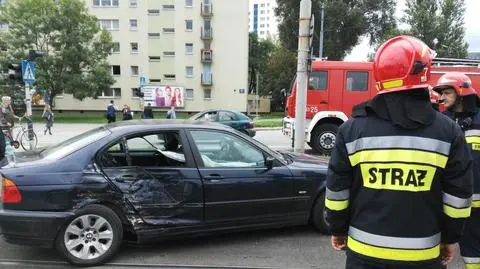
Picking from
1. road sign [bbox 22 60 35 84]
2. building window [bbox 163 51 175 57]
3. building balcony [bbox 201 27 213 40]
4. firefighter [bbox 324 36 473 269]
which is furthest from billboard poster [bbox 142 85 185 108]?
firefighter [bbox 324 36 473 269]

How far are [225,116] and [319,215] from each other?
1164cm

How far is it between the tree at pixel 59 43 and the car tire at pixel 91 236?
30893 millimetres

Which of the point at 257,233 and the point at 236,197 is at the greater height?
the point at 236,197

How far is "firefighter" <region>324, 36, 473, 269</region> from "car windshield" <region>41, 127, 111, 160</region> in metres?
3.17

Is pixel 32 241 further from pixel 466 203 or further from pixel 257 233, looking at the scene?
pixel 466 203

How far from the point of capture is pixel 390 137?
2012 millimetres

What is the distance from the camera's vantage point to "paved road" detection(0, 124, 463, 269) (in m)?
4.40

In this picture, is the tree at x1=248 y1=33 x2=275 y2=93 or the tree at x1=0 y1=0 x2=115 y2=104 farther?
the tree at x1=248 y1=33 x2=275 y2=93

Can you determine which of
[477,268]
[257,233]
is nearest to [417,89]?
[477,268]

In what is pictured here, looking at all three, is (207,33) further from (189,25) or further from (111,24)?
(111,24)

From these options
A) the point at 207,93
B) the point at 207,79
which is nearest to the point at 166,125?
the point at 207,79

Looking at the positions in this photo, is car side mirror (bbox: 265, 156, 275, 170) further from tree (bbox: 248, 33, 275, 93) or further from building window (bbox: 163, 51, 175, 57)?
tree (bbox: 248, 33, 275, 93)

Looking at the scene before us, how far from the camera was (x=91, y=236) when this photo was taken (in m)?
4.32

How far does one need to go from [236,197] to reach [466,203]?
2927 millimetres
